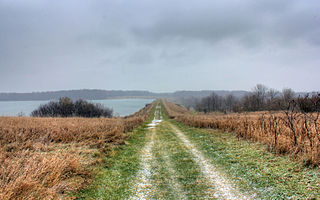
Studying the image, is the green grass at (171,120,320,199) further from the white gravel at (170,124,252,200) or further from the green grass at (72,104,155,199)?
the green grass at (72,104,155,199)

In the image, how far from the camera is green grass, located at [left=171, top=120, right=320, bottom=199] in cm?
416

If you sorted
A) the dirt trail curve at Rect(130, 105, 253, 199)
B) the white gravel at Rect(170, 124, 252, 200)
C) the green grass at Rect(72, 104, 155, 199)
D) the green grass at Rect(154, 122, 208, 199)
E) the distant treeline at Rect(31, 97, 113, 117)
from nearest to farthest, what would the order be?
the white gravel at Rect(170, 124, 252, 200) < the dirt trail curve at Rect(130, 105, 253, 199) < the green grass at Rect(72, 104, 155, 199) < the green grass at Rect(154, 122, 208, 199) < the distant treeline at Rect(31, 97, 113, 117)

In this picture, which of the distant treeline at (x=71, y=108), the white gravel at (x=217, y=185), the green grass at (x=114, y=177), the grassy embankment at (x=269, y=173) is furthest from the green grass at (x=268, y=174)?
the distant treeline at (x=71, y=108)

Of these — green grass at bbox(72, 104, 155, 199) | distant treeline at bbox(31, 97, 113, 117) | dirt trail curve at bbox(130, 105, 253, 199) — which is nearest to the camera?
dirt trail curve at bbox(130, 105, 253, 199)

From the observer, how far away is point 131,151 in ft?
30.0

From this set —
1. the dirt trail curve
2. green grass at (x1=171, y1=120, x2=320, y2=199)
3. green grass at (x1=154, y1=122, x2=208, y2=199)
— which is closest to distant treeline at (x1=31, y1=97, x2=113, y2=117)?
green grass at (x1=154, y1=122, x2=208, y2=199)

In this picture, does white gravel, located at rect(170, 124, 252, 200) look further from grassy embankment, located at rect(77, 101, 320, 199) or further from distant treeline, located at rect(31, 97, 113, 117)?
distant treeline, located at rect(31, 97, 113, 117)

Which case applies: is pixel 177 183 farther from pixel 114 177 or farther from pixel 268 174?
pixel 268 174

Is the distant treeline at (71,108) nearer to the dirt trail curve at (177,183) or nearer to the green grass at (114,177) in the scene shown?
the green grass at (114,177)

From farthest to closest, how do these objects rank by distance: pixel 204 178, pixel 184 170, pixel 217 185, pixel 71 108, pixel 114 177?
1. pixel 71 108
2. pixel 184 170
3. pixel 114 177
4. pixel 204 178
5. pixel 217 185

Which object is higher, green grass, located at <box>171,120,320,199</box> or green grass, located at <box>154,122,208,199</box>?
green grass, located at <box>171,120,320,199</box>

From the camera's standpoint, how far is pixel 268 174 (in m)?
5.22

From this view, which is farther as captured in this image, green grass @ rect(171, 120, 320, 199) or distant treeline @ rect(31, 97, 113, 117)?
distant treeline @ rect(31, 97, 113, 117)

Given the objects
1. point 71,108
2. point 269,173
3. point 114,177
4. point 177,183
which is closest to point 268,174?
point 269,173
